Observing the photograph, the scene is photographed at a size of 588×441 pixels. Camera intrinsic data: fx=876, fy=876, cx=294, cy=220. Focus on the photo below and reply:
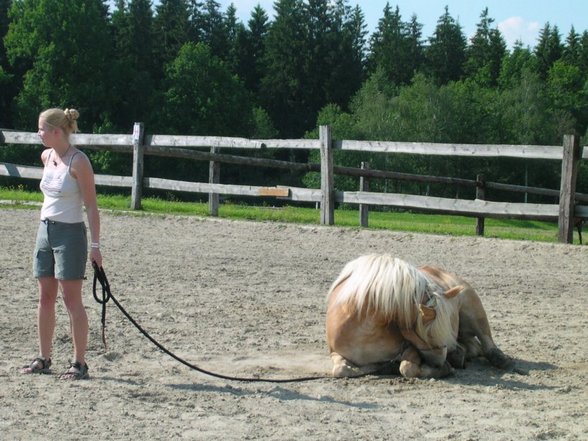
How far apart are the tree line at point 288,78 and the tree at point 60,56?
0.09 metres

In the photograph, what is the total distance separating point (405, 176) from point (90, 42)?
140 feet

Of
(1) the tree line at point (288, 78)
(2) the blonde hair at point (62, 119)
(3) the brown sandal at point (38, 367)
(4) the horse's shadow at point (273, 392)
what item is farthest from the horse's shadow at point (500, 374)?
(1) the tree line at point (288, 78)

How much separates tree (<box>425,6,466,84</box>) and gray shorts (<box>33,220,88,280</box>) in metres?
79.0

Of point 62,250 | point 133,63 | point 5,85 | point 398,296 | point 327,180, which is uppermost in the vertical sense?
point 133,63

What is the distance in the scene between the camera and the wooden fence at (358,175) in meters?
12.0

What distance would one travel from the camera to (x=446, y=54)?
83438mm

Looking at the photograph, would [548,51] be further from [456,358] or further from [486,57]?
[456,358]

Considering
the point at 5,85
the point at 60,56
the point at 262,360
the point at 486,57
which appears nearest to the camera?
the point at 262,360

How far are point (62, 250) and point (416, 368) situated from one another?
82.4 inches

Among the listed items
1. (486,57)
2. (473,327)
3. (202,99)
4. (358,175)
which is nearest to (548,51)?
(486,57)

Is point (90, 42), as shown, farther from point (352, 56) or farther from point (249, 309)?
point (249, 309)

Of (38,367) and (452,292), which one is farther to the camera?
(452,292)

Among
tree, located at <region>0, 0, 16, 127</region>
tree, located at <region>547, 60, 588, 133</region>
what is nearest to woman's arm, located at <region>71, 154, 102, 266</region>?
tree, located at <region>0, 0, 16, 127</region>

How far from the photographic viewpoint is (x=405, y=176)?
16.7m
